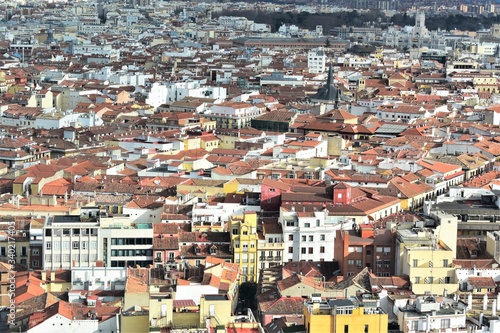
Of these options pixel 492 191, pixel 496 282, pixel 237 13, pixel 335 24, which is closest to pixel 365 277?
pixel 496 282

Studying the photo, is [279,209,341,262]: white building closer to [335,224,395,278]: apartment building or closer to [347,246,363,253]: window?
[335,224,395,278]: apartment building

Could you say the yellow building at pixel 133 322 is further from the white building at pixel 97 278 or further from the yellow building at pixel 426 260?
the yellow building at pixel 426 260

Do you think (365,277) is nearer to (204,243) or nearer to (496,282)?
(496,282)

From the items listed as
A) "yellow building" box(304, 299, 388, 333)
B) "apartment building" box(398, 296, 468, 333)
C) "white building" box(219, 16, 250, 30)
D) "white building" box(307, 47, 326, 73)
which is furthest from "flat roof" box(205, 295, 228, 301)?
"white building" box(219, 16, 250, 30)

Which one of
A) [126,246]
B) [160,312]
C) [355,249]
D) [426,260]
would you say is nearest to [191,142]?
[126,246]

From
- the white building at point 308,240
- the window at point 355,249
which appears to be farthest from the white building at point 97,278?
the window at point 355,249

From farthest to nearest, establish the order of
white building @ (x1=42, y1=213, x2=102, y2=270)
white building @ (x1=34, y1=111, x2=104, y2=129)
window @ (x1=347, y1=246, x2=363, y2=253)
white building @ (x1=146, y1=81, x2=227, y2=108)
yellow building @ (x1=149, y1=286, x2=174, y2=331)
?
white building @ (x1=146, y1=81, x2=227, y2=108), white building @ (x1=34, y1=111, x2=104, y2=129), window @ (x1=347, y1=246, x2=363, y2=253), white building @ (x1=42, y1=213, x2=102, y2=270), yellow building @ (x1=149, y1=286, x2=174, y2=331)
